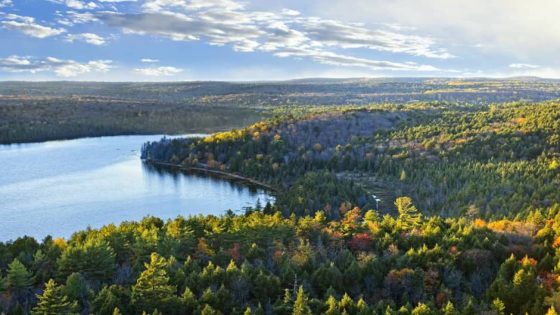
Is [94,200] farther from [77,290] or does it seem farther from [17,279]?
[77,290]

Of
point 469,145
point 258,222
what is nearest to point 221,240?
point 258,222

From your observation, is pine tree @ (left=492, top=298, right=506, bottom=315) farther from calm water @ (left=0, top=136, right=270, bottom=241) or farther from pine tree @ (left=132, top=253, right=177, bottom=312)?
calm water @ (left=0, top=136, right=270, bottom=241)

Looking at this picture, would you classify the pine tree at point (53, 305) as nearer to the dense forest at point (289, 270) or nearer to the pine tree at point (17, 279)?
the dense forest at point (289, 270)

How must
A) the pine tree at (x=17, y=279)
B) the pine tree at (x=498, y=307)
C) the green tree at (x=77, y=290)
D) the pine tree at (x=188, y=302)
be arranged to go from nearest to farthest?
the pine tree at (x=498, y=307), the pine tree at (x=188, y=302), the green tree at (x=77, y=290), the pine tree at (x=17, y=279)

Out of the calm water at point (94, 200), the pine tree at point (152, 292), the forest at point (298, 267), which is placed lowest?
the calm water at point (94, 200)

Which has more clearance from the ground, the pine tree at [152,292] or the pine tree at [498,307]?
the pine tree at [152,292]

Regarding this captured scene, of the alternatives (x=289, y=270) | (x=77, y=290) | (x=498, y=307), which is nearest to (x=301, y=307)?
(x=289, y=270)

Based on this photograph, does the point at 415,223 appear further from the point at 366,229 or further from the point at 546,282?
the point at 546,282

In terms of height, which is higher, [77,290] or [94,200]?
[77,290]

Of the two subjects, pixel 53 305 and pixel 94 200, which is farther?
pixel 94 200

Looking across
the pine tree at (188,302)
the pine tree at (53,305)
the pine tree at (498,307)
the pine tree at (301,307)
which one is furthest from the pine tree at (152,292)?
the pine tree at (498,307)

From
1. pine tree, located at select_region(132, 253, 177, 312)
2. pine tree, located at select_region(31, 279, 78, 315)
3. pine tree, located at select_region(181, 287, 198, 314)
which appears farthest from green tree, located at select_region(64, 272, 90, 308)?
pine tree, located at select_region(181, 287, 198, 314)
